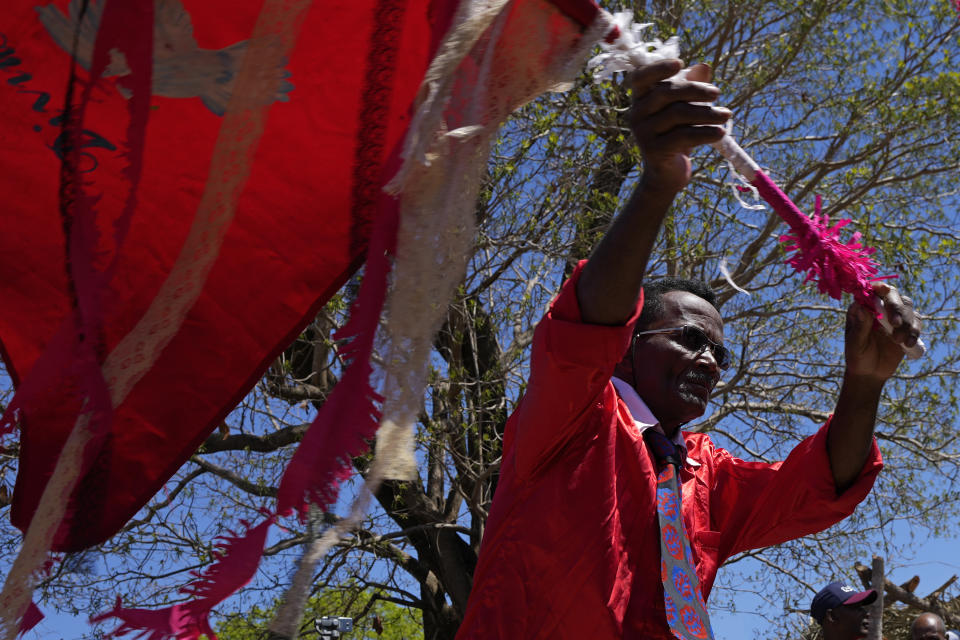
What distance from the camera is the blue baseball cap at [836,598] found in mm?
5023

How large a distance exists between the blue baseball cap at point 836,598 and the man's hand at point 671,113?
4.12 m

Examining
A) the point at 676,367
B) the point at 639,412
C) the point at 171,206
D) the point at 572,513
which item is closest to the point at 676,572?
the point at 572,513

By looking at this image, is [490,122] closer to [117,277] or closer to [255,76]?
[255,76]

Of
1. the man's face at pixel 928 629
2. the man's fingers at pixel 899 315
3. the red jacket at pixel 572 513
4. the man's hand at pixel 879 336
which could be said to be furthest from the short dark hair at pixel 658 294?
the man's face at pixel 928 629

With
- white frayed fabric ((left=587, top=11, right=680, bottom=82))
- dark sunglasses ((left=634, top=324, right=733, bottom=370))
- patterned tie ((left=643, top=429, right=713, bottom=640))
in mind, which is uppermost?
dark sunglasses ((left=634, top=324, right=733, bottom=370))

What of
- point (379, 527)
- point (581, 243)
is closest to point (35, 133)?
point (581, 243)

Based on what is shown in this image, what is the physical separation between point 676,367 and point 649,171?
930 millimetres

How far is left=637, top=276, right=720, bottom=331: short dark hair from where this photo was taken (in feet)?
8.25

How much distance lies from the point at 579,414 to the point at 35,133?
1074mm

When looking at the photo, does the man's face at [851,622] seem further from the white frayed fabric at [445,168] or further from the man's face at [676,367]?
the white frayed fabric at [445,168]

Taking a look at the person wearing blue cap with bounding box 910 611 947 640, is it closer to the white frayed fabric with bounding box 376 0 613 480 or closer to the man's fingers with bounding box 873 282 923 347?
the man's fingers with bounding box 873 282 923 347

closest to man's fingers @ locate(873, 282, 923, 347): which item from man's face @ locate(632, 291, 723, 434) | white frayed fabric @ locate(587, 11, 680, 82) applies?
man's face @ locate(632, 291, 723, 434)

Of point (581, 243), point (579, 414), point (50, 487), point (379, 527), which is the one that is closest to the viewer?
point (50, 487)

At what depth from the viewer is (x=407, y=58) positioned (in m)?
1.58
